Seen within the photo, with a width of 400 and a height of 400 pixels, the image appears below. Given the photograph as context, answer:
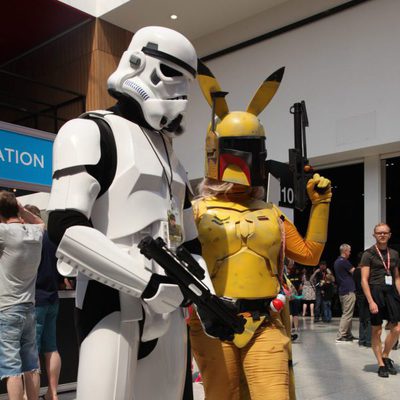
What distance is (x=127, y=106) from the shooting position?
1.98 metres

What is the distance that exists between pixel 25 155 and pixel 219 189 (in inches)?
146

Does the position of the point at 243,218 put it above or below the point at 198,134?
below

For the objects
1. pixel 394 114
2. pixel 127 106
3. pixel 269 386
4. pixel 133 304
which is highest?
pixel 394 114

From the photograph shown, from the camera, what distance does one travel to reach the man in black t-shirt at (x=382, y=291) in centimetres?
559

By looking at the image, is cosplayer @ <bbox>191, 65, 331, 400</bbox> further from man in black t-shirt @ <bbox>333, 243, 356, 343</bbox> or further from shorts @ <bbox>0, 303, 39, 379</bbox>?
man in black t-shirt @ <bbox>333, 243, 356, 343</bbox>

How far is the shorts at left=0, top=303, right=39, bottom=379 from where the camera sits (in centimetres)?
352

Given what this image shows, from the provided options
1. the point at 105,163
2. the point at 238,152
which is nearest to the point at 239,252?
the point at 238,152

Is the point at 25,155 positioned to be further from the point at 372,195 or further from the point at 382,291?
the point at 372,195

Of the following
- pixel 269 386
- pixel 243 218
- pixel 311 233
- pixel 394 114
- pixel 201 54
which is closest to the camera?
pixel 269 386

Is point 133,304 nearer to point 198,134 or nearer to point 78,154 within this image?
point 78,154

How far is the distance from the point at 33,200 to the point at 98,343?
229 inches

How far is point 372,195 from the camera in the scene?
9.95 meters

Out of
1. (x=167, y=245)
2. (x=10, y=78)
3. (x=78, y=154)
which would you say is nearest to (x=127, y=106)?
(x=78, y=154)

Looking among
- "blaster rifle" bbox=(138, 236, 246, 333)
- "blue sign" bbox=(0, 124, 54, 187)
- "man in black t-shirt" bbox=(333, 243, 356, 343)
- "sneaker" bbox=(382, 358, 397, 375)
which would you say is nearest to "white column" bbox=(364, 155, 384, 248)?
"man in black t-shirt" bbox=(333, 243, 356, 343)
